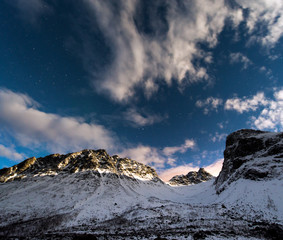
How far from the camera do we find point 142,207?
96.1ft

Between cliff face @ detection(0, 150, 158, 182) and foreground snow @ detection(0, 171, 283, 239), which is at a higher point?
cliff face @ detection(0, 150, 158, 182)

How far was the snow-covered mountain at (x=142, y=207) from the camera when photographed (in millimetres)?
14617

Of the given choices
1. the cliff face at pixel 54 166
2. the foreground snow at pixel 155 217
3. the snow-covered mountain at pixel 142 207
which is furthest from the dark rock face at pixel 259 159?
the cliff face at pixel 54 166

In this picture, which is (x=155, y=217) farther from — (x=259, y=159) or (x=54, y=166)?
(x=54, y=166)

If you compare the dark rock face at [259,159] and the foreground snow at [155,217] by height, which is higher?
the dark rock face at [259,159]

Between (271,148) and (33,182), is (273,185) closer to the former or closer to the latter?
(271,148)

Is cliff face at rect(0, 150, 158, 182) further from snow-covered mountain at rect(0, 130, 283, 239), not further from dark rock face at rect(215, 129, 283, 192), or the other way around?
dark rock face at rect(215, 129, 283, 192)

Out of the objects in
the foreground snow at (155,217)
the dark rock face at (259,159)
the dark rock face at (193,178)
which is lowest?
the foreground snow at (155,217)

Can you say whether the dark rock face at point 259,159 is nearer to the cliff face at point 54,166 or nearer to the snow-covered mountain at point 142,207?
the snow-covered mountain at point 142,207

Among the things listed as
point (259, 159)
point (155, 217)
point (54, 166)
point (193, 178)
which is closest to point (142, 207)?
point (155, 217)

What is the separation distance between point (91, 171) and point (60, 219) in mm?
51950

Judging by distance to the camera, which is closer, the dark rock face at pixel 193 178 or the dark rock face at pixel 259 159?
the dark rock face at pixel 259 159

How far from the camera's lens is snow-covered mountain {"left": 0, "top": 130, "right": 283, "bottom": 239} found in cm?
1462

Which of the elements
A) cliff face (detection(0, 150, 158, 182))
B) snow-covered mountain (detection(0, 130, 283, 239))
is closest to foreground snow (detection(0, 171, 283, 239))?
snow-covered mountain (detection(0, 130, 283, 239))
